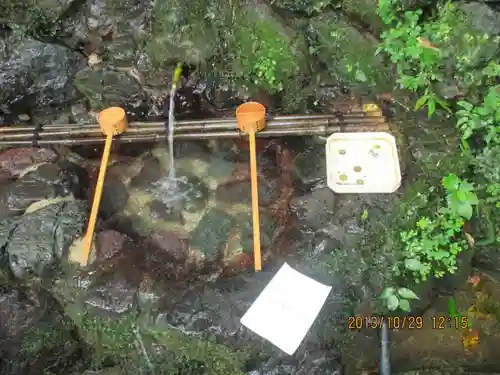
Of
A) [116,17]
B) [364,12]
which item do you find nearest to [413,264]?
[364,12]

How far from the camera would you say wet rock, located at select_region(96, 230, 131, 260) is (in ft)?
15.5

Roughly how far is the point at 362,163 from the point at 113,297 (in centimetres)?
250

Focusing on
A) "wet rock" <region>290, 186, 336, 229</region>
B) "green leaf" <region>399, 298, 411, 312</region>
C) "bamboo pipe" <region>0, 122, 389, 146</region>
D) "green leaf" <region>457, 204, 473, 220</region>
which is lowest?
"green leaf" <region>399, 298, 411, 312</region>

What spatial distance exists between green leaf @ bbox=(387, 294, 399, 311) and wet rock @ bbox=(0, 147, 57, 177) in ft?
11.4

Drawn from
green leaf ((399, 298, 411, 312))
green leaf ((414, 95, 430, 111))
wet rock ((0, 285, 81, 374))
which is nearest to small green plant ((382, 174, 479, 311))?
green leaf ((399, 298, 411, 312))

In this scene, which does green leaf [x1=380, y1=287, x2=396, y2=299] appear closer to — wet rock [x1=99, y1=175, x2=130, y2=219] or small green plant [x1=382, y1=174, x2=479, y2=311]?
small green plant [x1=382, y1=174, x2=479, y2=311]

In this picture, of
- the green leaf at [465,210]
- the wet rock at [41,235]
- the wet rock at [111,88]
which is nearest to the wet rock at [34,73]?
the wet rock at [111,88]

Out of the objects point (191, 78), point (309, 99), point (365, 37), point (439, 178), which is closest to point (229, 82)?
point (191, 78)

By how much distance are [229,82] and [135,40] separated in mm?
1149

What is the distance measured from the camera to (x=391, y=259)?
4.47 m

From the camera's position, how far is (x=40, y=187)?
522cm

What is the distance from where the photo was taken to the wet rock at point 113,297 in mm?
4449

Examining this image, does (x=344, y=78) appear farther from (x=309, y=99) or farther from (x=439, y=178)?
(x=439, y=178)

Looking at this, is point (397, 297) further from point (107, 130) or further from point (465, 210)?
point (107, 130)
